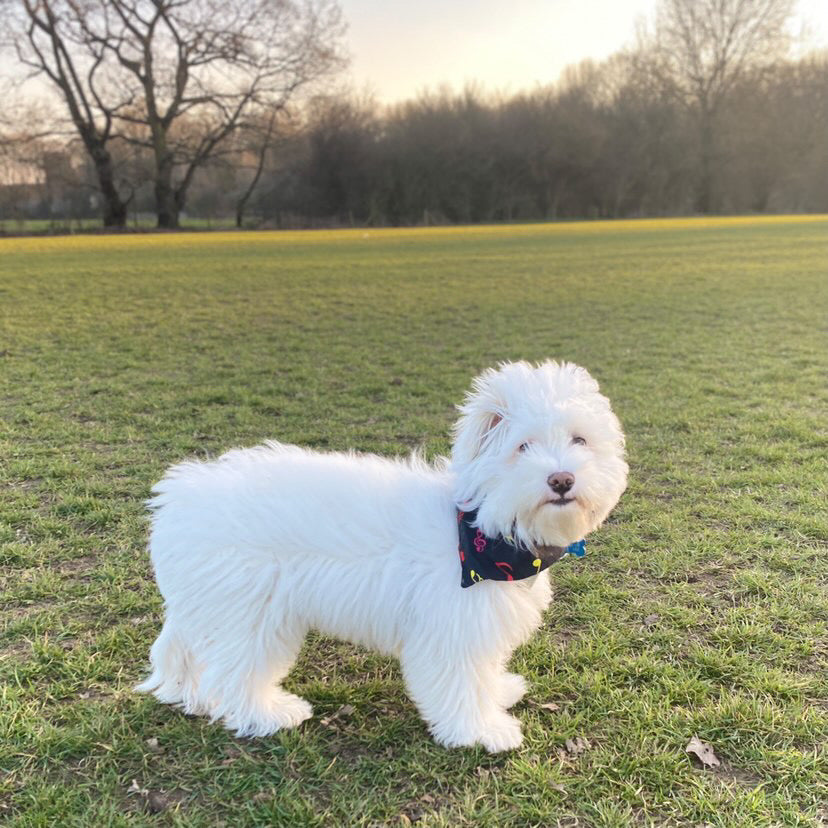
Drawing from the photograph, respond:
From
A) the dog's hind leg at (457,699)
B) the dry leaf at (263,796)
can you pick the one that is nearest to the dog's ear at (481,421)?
the dog's hind leg at (457,699)

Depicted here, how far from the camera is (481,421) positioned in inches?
85.9

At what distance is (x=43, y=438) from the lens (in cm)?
524

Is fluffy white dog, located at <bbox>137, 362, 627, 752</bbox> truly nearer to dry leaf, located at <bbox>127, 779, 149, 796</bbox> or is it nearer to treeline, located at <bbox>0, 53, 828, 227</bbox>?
dry leaf, located at <bbox>127, 779, 149, 796</bbox>

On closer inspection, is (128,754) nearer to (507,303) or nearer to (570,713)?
(570,713)

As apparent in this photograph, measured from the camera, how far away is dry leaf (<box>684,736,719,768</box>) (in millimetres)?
2248

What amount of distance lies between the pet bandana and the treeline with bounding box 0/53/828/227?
45491 millimetres

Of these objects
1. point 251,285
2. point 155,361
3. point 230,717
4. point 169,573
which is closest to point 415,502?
point 169,573

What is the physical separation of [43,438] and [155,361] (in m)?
2.84

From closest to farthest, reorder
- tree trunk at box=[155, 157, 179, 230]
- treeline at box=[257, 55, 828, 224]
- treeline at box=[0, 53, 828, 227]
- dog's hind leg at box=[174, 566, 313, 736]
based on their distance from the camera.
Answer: dog's hind leg at box=[174, 566, 313, 736]
tree trunk at box=[155, 157, 179, 230]
treeline at box=[0, 53, 828, 227]
treeline at box=[257, 55, 828, 224]

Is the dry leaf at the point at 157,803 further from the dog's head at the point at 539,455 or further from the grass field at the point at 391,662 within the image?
the dog's head at the point at 539,455

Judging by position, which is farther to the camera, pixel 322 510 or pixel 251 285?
pixel 251 285

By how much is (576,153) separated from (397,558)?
5273 cm

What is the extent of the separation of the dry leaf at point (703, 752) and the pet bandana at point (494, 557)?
34.4 inches

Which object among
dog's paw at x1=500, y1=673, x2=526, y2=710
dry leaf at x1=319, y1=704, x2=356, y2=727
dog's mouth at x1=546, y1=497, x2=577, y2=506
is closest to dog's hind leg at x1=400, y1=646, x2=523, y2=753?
dog's paw at x1=500, y1=673, x2=526, y2=710
